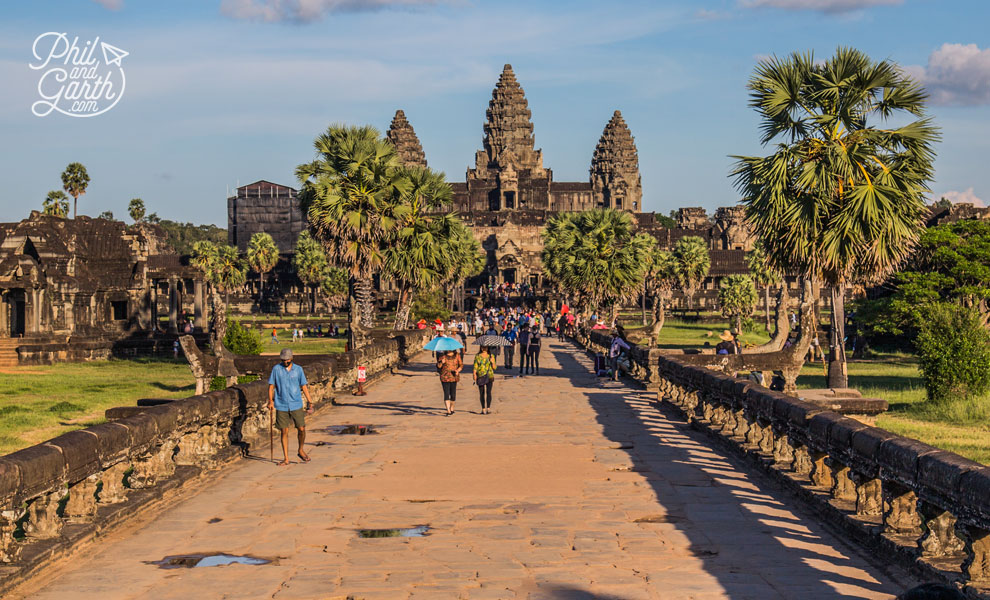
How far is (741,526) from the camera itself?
988 centimetres

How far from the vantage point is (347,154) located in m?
37.0

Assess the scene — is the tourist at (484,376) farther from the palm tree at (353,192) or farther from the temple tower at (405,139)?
the temple tower at (405,139)

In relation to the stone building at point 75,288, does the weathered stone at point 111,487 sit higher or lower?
lower

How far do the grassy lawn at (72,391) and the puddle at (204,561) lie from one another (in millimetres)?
13406

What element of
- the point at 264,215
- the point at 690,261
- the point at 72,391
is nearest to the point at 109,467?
the point at 72,391

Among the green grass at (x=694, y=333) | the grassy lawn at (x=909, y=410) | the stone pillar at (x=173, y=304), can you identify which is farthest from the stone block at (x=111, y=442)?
the stone pillar at (x=173, y=304)

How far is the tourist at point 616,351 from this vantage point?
2894 centimetres

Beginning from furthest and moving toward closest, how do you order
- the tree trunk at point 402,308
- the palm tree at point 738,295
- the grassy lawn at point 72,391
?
1. the palm tree at point 738,295
2. the tree trunk at point 402,308
3. the grassy lawn at point 72,391

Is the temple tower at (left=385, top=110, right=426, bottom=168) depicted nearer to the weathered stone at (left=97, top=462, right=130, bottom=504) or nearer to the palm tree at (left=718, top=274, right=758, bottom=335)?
the palm tree at (left=718, top=274, right=758, bottom=335)

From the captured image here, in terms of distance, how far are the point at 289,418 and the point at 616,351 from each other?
16.1 meters

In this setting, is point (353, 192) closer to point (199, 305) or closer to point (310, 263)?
point (199, 305)

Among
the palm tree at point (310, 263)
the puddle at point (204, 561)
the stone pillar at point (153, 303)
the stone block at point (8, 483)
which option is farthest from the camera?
the palm tree at point (310, 263)

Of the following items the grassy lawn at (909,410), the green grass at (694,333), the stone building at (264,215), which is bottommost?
the grassy lawn at (909,410)

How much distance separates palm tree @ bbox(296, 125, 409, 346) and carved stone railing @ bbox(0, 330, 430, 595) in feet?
67.3
